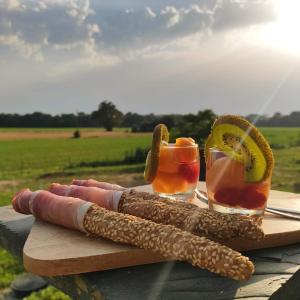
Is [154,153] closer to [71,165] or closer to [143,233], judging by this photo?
[143,233]

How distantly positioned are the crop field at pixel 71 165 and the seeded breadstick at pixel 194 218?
3.28 m

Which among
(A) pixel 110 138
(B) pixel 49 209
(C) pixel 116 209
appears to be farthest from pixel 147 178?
(A) pixel 110 138

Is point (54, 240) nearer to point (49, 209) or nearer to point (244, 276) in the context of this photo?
point (49, 209)

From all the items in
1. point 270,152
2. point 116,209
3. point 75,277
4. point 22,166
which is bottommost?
point 22,166

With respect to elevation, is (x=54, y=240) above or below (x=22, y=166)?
above

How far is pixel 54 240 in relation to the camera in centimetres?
174

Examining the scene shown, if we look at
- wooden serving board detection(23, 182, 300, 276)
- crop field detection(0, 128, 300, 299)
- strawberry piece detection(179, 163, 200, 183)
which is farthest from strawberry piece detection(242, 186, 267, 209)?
crop field detection(0, 128, 300, 299)

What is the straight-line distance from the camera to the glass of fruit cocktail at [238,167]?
6.44 feet

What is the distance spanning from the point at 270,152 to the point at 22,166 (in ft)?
96.8

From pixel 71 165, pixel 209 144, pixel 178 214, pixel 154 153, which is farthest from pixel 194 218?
pixel 71 165

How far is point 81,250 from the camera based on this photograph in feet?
5.26

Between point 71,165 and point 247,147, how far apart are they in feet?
89.4

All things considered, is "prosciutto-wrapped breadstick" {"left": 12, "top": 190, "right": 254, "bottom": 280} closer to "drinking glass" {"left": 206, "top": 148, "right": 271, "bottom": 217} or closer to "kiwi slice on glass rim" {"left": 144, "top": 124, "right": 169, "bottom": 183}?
"drinking glass" {"left": 206, "top": 148, "right": 271, "bottom": 217}

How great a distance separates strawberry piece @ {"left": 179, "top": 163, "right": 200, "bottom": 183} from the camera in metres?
2.53
